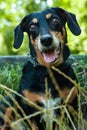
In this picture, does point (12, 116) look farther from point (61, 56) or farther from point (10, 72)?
point (10, 72)

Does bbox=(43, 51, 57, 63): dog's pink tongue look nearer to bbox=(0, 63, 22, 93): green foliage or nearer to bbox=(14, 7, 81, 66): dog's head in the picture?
bbox=(14, 7, 81, 66): dog's head

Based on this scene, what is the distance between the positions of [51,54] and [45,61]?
0.08 metres

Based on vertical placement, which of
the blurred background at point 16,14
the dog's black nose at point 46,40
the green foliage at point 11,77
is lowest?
the green foliage at point 11,77

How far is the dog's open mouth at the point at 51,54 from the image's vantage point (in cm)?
476

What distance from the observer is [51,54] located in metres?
4.81

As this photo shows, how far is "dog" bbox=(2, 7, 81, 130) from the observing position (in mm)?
4750

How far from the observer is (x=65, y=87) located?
480cm

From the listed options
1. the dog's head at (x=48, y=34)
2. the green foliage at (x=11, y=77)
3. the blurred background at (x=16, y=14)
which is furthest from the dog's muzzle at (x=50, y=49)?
the blurred background at (x=16, y=14)

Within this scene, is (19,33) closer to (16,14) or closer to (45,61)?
(45,61)

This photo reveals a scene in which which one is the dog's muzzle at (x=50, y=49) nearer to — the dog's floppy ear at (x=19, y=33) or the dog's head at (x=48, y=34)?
the dog's head at (x=48, y=34)

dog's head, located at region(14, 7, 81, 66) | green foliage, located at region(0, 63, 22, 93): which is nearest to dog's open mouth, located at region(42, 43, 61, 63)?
dog's head, located at region(14, 7, 81, 66)

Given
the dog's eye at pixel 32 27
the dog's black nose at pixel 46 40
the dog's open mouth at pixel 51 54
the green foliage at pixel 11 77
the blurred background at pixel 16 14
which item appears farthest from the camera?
the blurred background at pixel 16 14

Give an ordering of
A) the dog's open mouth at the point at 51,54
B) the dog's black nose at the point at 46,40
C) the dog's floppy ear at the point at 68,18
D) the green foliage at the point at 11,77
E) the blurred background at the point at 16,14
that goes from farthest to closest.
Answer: the blurred background at the point at 16,14 < the green foliage at the point at 11,77 < the dog's floppy ear at the point at 68,18 < the dog's open mouth at the point at 51,54 < the dog's black nose at the point at 46,40

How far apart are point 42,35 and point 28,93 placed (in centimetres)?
54
